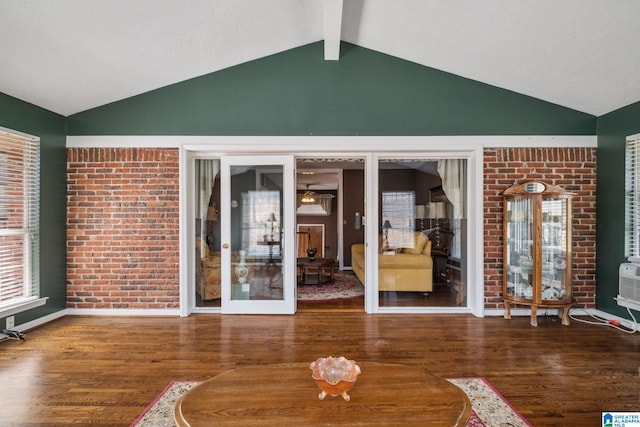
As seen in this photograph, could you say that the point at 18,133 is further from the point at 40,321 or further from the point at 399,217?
the point at 399,217

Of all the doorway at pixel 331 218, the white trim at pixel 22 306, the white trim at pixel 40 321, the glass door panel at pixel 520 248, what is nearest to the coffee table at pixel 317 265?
the doorway at pixel 331 218

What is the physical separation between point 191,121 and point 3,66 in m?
1.72

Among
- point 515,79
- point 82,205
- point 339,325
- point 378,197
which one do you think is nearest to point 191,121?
point 82,205

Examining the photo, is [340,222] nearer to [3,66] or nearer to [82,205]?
[82,205]

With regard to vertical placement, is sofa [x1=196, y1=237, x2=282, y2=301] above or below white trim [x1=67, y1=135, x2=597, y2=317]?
below

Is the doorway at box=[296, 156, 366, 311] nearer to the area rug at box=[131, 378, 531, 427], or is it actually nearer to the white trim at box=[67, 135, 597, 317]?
the white trim at box=[67, 135, 597, 317]

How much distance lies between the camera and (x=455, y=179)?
4.43m

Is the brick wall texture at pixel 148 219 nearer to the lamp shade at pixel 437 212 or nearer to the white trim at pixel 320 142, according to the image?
the white trim at pixel 320 142

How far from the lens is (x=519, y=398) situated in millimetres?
2320

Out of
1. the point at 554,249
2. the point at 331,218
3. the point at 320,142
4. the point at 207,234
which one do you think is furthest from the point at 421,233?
the point at 331,218

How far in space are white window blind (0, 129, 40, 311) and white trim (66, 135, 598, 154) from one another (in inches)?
23.8

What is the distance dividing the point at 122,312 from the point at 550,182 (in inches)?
215

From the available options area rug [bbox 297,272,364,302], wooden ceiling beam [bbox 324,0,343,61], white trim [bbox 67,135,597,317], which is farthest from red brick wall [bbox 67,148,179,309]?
wooden ceiling beam [bbox 324,0,343,61]

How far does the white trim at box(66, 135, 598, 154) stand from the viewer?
4224 millimetres
